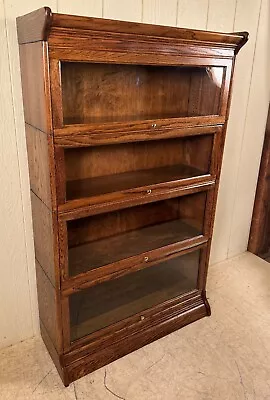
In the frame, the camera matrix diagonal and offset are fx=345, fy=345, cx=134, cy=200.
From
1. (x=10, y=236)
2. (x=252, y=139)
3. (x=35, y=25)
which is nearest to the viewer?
(x=35, y=25)

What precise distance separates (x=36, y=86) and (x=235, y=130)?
133 centimetres

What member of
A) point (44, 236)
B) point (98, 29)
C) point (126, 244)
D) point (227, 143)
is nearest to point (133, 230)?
point (126, 244)

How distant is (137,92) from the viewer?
A: 62.1 inches

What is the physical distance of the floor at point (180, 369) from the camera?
4.83 ft

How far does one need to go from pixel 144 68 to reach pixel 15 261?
1.05 m

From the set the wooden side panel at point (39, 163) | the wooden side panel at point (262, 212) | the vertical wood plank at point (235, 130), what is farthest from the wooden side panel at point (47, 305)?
the wooden side panel at point (262, 212)

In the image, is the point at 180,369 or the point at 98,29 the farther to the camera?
the point at 180,369

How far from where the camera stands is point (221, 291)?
215 cm

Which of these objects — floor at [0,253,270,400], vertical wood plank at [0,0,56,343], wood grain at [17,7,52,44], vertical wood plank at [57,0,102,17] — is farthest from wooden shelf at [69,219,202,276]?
vertical wood plank at [57,0,102,17]

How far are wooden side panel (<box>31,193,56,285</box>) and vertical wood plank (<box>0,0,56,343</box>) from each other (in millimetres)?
52

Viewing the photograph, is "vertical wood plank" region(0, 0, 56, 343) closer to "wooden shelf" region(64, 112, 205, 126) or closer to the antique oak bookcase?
the antique oak bookcase

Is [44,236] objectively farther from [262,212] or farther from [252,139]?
[262,212]

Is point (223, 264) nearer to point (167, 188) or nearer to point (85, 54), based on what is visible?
point (167, 188)

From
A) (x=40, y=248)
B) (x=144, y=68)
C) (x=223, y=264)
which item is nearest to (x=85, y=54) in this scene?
(x=144, y=68)
